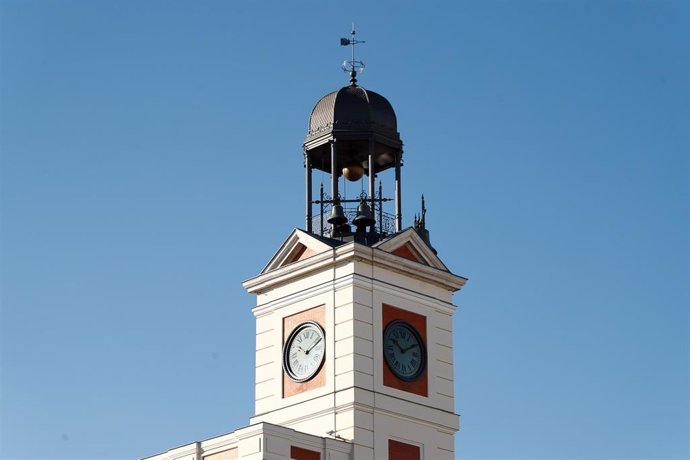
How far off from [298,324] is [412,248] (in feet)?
13.2

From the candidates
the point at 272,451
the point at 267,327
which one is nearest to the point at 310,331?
the point at 267,327

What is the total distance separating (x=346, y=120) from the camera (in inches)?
2392

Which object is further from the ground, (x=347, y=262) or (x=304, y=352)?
(x=347, y=262)

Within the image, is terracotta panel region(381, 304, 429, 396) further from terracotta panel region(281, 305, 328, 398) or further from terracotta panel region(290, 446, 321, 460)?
terracotta panel region(290, 446, 321, 460)

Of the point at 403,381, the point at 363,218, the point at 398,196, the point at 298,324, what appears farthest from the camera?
the point at 398,196

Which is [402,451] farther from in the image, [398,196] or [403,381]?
[398,196]

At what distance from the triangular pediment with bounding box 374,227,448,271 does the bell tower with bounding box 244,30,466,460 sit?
3 centimetres

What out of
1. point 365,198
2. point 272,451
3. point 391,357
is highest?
point 365,198

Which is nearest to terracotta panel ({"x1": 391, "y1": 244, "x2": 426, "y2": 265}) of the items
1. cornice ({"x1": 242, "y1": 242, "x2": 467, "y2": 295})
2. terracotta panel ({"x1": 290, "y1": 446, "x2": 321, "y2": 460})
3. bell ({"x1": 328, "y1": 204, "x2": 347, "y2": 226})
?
cornice ({"x1": 242, "y1": 242, "x2": 467, "y2": 295})

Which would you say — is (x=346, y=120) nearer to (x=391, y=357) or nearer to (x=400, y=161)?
(x=400, y=161)

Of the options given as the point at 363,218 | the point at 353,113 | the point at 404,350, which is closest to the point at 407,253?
the point at 363,218

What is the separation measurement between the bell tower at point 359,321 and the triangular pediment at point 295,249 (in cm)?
3

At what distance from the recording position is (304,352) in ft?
191

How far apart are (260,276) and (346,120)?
5.36 metres
